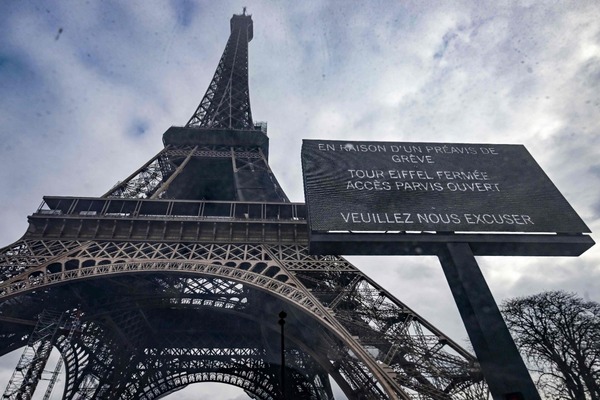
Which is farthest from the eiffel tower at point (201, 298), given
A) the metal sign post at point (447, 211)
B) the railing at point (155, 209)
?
the metal sign post at point (447, 211)

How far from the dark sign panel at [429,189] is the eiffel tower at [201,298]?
364cm

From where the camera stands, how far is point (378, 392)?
11.5 m

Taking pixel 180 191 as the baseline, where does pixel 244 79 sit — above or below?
above

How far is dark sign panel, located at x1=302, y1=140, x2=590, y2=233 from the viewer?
28.0ft

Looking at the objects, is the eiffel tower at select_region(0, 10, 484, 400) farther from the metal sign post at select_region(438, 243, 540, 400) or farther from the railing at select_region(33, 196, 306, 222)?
the metal sign post at select_region(438, 243, 540, 400)

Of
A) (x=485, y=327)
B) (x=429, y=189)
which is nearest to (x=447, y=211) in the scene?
(x=429, y=189)

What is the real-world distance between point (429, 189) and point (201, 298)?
13.5m

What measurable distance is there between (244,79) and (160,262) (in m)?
27.6

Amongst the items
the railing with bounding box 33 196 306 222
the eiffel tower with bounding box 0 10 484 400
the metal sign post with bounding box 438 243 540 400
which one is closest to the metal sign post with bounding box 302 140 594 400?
the metal sign post with bounding box 438 243 540 400

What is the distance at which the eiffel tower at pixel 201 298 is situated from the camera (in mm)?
12156

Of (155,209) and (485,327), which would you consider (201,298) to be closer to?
(155,209)

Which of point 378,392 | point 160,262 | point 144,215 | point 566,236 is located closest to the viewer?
point 566,236

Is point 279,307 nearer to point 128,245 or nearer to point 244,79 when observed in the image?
point 128,245

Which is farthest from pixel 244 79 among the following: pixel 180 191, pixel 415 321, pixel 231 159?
pixel 415 321
